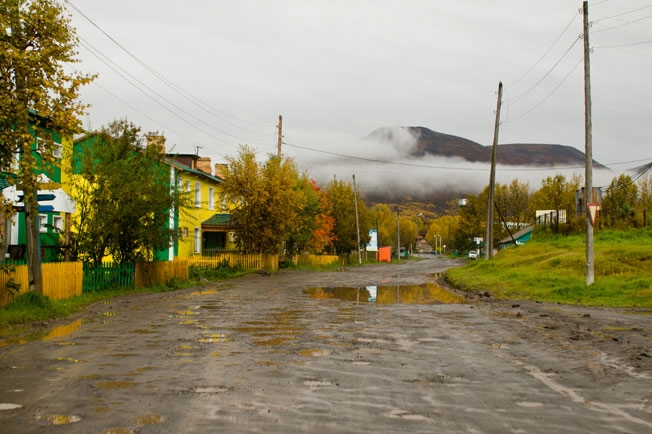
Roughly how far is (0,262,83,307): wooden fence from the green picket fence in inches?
59.9

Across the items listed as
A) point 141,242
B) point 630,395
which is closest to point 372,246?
point 141,242

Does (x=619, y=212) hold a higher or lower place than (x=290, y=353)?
higher

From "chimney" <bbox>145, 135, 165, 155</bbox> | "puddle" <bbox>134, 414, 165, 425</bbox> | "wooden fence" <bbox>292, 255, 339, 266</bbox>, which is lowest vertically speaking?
"wooden fence" <bbox>292, 255, 339, 266</bbox>

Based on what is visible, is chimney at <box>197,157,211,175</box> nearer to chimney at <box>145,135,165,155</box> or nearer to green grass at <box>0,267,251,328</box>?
chimney at <box>145,135,165,155</box>

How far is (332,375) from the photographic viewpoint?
27.0 ft

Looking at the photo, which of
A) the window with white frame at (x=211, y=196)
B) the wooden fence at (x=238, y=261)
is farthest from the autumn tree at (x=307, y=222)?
the window with white frame at (x=211, y=196)

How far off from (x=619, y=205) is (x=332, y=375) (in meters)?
45.4

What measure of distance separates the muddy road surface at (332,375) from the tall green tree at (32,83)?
152 inches

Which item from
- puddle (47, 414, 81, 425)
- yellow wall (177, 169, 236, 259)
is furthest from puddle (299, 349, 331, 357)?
yellow wall (177, 169, 236, 259)

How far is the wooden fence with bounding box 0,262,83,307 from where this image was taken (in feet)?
52.3

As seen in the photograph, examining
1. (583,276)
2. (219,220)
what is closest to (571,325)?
(583,276)

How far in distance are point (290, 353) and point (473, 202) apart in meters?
96.9

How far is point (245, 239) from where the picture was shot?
47.3 m

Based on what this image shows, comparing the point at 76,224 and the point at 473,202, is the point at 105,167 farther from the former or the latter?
the point at 473,202
